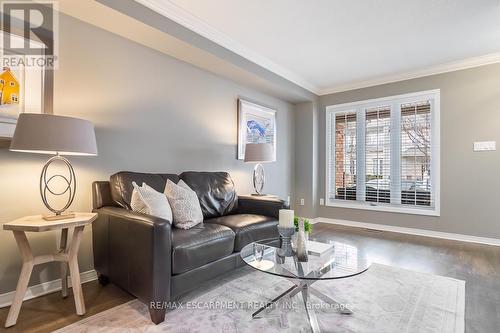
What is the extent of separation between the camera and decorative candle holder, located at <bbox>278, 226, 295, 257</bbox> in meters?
1.87

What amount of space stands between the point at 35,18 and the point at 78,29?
0.30 metres

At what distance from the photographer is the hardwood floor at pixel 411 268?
1716mm

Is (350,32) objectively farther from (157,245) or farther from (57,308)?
(57,308)

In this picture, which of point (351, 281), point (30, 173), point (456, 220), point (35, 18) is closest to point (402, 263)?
point (351, 281)

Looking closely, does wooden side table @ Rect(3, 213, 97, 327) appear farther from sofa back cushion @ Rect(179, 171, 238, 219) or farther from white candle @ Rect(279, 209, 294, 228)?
white candle @ Rect(279, 209, 294, 228)

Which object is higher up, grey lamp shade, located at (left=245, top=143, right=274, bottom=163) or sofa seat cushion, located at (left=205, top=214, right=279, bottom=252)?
grey lamp shade, located at (left=245, top=143, right=274, bottom=163)

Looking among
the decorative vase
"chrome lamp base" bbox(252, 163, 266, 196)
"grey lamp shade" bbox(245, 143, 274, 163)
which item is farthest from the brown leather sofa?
"chrome lamp base" bbox(252, 163, 266, 196)

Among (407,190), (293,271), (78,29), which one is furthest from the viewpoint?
(407,190)

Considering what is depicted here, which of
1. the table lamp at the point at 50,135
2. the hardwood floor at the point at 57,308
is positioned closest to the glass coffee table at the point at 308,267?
the hardwood floor at the point at 57,308

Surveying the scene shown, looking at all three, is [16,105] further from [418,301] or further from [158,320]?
[418,301]

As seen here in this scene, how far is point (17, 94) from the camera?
1.97m

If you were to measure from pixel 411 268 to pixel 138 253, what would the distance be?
260 centimetres

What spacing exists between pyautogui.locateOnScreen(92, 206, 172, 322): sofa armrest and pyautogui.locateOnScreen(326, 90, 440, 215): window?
12.9ft

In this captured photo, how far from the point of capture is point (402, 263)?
2.81m
